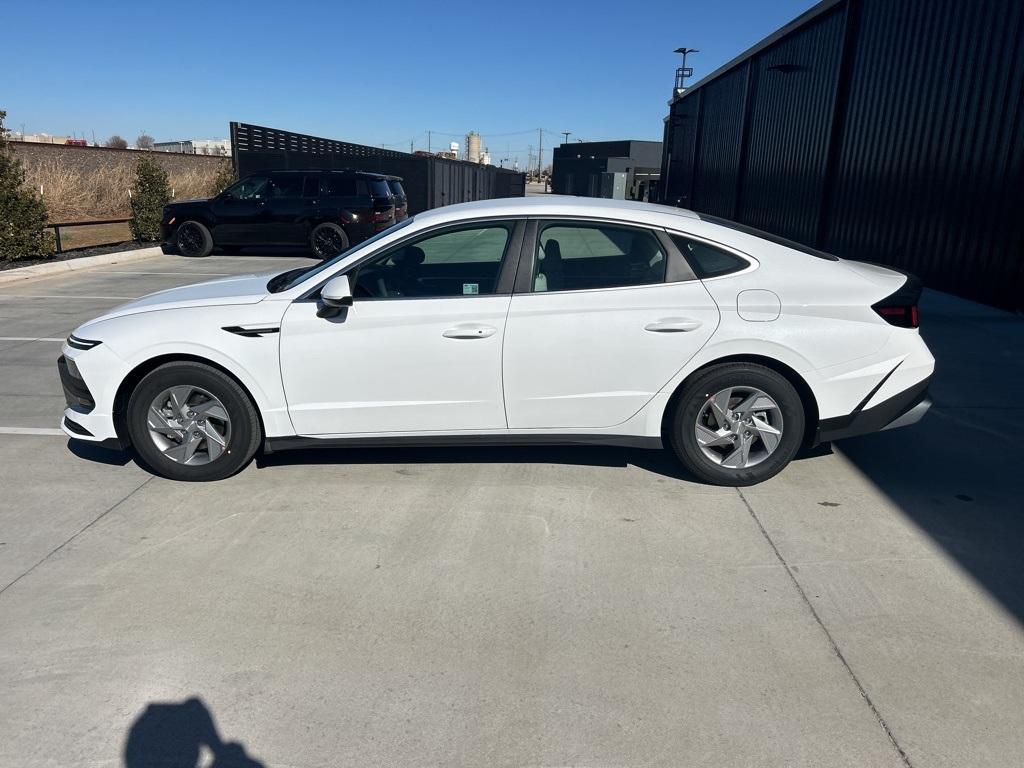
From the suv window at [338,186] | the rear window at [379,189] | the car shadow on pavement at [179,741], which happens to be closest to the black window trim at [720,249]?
the car shadow on pavement at [179,741]

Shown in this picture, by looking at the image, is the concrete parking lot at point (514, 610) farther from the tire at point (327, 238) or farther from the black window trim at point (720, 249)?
the tire at point (327, 238)

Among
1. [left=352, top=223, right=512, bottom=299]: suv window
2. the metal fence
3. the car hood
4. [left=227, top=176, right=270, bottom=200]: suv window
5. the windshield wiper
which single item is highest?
the metal fence

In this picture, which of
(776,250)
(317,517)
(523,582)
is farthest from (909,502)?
(317,517)

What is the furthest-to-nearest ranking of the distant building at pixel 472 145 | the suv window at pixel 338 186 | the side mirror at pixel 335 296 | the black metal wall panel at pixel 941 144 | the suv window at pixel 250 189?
the distant building at pixel 472 145, the suv window at pixel 250 189, the suv window at pixel 338 186, the black metal wall panel at pixel 941 144, the side mirror at pixel 335 296

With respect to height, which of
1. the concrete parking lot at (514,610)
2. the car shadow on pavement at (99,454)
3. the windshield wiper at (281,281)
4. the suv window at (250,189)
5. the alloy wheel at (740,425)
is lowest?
the car shadow on pavement at (99,454)

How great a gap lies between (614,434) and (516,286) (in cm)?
102

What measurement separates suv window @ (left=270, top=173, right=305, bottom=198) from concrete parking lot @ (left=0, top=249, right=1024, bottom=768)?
488 inches

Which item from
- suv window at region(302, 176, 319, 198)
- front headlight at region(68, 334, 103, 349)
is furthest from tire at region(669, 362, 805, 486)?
suv window at region(302, 176, 319, 198)

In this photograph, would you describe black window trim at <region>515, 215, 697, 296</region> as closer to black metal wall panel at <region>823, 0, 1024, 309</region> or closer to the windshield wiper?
the windshield wiper

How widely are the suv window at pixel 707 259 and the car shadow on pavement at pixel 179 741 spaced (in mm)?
3239

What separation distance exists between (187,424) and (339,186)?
515 inches

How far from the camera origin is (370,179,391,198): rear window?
655 inches

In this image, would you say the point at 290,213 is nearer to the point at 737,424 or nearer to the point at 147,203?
the point at 147,203

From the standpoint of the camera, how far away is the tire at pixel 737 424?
4.30m
